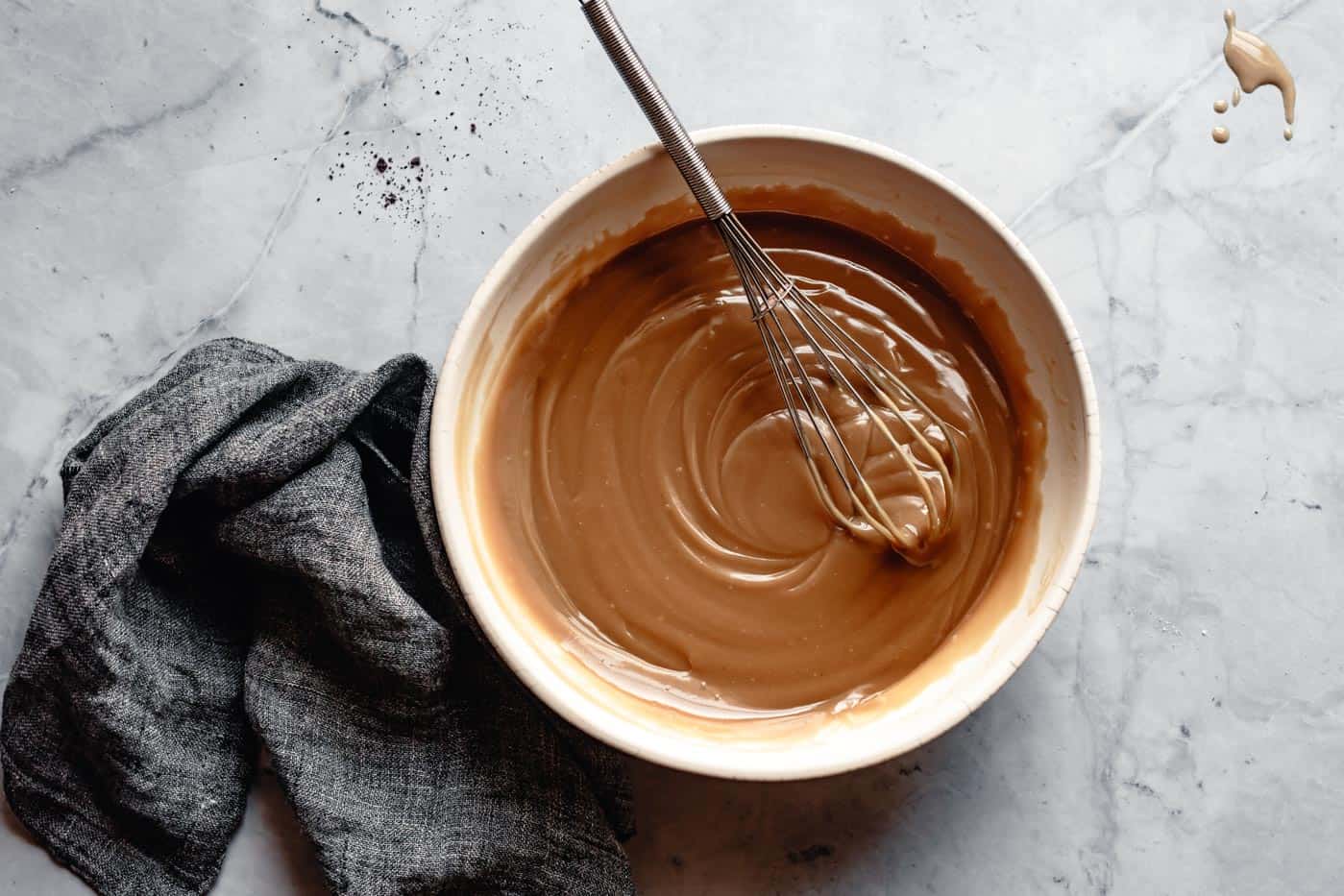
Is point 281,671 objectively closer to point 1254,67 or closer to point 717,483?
point 717,483

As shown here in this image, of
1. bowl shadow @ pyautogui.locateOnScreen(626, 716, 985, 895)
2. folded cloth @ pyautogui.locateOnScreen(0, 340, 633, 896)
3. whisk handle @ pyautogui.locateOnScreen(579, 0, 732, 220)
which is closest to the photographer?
whisk handle @ pyautogui.locateOnScreen(579, 0, 732, 220)

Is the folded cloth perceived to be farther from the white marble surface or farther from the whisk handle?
the whisk handle

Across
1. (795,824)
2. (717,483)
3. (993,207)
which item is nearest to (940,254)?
(993,207)

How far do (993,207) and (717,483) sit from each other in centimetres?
50

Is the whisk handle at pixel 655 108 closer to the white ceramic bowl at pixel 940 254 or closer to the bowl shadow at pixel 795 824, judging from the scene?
the white ceramic bowl at pixel 940 254

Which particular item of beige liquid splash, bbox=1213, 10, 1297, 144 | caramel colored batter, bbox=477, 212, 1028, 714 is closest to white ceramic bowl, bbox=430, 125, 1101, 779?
caramel colored batter, bbox=477, 212, 1028, 714

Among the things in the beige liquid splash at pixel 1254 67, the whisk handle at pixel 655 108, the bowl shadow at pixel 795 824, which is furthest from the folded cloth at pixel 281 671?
the beige liquid splash at pixel 1254 67

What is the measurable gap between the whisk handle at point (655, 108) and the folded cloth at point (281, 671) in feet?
1.28

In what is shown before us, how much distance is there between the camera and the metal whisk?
1.19 m

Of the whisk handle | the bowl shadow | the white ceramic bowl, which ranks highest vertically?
the whisk handle

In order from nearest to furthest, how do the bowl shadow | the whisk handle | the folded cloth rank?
1. the whisk handle
2. the folded cloth
3. the bowl shadow

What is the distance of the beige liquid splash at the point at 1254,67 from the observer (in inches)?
52.9

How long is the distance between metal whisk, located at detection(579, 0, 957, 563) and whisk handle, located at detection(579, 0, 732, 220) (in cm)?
5

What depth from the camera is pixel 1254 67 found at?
1344 millimetres
